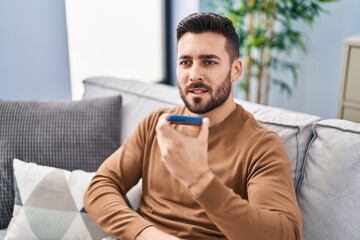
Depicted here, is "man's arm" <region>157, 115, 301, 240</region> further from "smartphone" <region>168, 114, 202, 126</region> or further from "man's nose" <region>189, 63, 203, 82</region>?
"man's nose" <region>189, 63, 203, 82</region>

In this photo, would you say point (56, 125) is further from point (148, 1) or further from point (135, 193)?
point (148, 1)

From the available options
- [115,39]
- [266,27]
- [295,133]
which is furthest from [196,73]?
[266,27]

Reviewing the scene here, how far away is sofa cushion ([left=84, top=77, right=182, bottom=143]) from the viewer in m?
1.64

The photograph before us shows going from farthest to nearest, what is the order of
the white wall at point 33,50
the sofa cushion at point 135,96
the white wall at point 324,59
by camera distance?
1. the white wall at point 324,59
2. the white wall at point 33,50
3. the sofa cushion at point 135,96

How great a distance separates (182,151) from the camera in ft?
2.56

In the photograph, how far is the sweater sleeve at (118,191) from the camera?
1.16 m

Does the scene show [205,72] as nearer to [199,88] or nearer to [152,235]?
[199,88]

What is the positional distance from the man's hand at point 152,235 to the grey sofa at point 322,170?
0.26 meters

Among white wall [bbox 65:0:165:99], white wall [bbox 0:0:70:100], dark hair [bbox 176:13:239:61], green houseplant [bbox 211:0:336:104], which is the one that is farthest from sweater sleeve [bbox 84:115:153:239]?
green houseplant [bbox 211:0:336:104]

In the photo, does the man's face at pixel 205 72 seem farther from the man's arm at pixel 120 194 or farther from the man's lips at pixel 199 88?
the man's arm at pixel 120 194

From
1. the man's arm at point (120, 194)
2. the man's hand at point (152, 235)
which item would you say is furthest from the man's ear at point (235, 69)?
the man's hand at point (152, 235)

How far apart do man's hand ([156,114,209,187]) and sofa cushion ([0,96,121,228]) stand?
0.83m

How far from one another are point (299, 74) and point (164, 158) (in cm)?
233

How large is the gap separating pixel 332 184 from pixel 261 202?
11.5 inches
